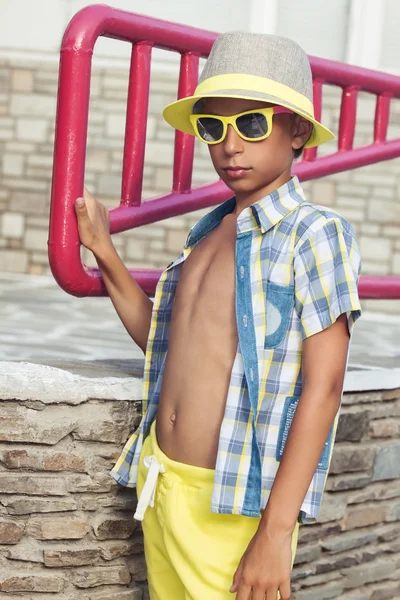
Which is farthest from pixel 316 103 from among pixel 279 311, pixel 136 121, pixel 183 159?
pixel 279 311

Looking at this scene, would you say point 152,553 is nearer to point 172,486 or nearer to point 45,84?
point 172,486

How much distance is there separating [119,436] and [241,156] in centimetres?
98

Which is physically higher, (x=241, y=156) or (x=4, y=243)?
(x=241, y=156)

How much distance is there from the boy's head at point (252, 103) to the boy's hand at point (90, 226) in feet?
1.49

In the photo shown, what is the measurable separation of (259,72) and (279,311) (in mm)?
492

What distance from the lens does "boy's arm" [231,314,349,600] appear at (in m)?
2.00

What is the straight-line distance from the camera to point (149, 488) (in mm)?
2248

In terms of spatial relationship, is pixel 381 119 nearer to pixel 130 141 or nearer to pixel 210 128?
pixel 130 141

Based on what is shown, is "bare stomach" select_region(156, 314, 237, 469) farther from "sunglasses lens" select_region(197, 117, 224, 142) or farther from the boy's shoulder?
"sunglasses lens" select_region(197, 117, 224, 142)

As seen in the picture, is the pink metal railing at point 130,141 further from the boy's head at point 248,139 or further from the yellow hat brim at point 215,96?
the boy's head at point 248,139

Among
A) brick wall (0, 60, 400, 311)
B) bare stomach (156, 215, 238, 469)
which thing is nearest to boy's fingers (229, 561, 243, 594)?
bare stomach (156, 215, 238, 469)

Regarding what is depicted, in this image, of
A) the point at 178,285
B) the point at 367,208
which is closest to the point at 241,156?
the point at 178,285

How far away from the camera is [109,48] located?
7270 mm

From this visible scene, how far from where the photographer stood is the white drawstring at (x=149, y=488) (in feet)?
7.36
